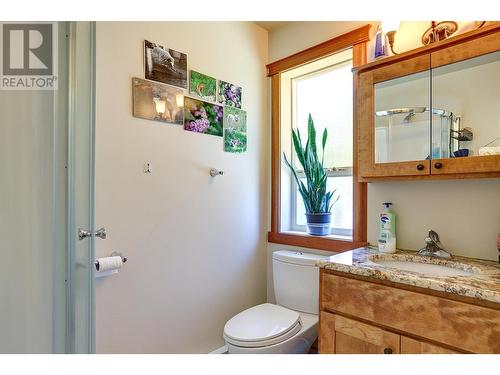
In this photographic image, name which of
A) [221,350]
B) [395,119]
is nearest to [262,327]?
[221,350]

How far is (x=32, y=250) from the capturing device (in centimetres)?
79

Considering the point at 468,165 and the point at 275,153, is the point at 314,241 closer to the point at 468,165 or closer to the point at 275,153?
the point at 275,153

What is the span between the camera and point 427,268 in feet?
4.49

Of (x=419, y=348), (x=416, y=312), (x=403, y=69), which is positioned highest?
(x=403, y=69)

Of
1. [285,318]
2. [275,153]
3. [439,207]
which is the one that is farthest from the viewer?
[275,153]

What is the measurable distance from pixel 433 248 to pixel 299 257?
724 millimetres

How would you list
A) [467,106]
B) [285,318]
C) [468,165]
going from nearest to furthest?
[468,165] → [467,106] → [285,318]

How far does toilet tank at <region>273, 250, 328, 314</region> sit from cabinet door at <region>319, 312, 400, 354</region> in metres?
0.42

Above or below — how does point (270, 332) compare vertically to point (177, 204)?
below

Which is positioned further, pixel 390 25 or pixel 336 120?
pixel 336 120

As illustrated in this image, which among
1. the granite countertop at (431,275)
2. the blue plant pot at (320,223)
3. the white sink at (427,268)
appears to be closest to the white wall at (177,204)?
the blue plant pot at (320,223)
